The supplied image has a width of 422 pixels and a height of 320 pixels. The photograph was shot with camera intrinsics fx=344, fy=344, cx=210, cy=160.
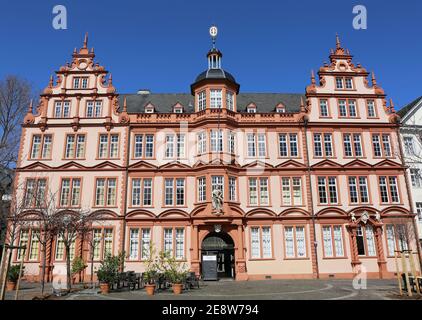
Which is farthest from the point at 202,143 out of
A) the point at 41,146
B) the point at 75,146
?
the point at 41,146

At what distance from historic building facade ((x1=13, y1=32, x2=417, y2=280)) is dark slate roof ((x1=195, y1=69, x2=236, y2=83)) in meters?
0.19

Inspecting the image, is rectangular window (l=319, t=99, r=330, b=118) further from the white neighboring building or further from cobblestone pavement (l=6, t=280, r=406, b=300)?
cobblestone pavement (l=6, t=280, r=406, b=300)

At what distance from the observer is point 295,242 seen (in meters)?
28.7

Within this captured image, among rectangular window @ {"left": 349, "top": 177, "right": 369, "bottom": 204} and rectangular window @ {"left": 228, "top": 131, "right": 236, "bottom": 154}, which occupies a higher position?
rectangular window @ {"left": 228, "top": 131, "right": 236, "bottom": 154}

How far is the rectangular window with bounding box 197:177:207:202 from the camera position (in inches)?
1137

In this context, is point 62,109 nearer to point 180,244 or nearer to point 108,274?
point 180,244

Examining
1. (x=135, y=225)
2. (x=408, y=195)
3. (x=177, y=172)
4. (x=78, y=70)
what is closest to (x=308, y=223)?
(x=408, y=195)

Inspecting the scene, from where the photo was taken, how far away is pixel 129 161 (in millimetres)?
30516

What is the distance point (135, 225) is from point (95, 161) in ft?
22.1

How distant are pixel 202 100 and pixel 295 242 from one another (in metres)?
15.1

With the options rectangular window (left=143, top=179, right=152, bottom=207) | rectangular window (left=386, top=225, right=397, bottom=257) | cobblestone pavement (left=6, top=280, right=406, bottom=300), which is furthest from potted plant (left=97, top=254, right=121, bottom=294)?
rectangular window (left=386, top=225, right=397, bottom=257)

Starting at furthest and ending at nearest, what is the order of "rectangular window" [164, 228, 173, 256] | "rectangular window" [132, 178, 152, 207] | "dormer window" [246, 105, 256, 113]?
"dormer window" [246, 105, 256, 113], "rectangular window" [132, 178, 152, 207], "rectangular window" [164, 228, 173, 256]

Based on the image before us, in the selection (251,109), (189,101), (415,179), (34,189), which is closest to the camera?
(34,189)
